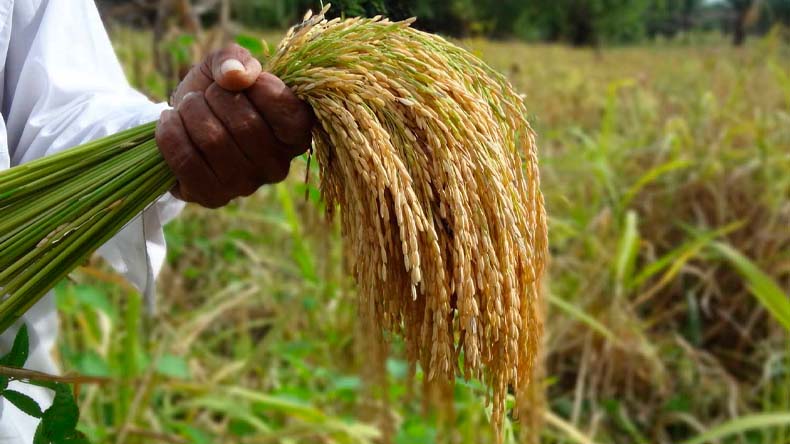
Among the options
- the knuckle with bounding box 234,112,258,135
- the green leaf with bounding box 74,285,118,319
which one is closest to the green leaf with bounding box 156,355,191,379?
the green leaf with bounding box 74,285,118,319

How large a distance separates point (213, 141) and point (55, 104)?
0.46 metres

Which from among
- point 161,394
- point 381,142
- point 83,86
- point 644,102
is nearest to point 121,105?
point 83,86

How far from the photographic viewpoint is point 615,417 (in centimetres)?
257

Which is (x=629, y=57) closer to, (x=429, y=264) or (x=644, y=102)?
(x=644, y=102)

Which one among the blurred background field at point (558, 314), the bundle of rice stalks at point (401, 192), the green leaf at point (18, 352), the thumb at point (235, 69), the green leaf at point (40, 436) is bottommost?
the blurred background field at point (558, 314)

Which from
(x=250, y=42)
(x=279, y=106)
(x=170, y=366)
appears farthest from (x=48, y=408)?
(x=170, y=366)

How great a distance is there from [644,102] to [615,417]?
2162 millimetres

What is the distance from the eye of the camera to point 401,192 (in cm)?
69

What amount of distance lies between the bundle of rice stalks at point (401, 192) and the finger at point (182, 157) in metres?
0.03

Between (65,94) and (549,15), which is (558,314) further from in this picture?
(549,15)

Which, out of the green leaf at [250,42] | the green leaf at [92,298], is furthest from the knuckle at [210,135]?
the green leaf at [92,298]

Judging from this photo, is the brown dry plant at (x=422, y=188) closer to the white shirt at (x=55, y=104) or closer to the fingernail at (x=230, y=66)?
the fingernail at (x=230, y=66)

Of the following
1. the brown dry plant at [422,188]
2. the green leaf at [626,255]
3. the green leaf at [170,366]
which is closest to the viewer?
the brown dry plant at [422,188]

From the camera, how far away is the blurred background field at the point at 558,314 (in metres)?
2.00
